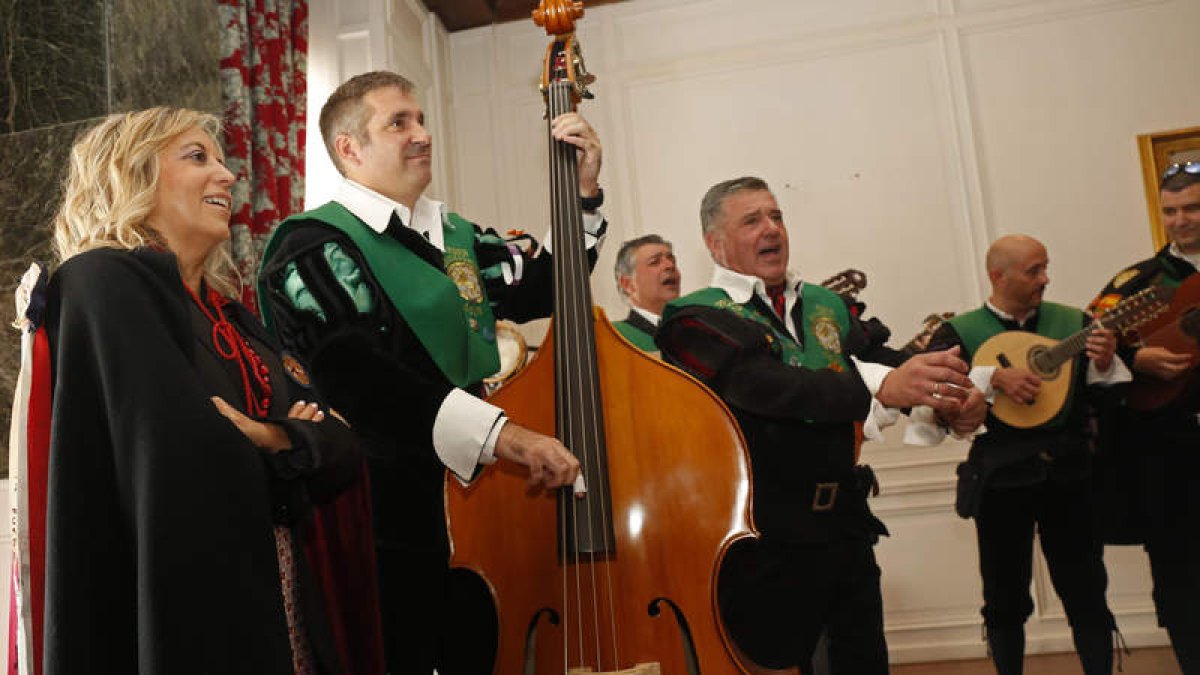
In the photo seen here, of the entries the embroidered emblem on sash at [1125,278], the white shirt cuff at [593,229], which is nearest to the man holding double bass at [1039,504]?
the embroidered emblem on sash at [1125,278]

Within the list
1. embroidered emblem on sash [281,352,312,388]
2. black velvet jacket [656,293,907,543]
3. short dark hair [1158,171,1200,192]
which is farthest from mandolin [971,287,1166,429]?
embroidered emblem on sash [281,352,312,388]

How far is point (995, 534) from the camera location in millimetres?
3357

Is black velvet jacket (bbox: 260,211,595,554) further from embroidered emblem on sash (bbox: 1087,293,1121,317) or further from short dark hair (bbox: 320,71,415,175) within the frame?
embroidered emblem on sash (bbox: 1087,293,1121,317)

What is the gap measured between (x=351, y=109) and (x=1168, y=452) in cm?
260

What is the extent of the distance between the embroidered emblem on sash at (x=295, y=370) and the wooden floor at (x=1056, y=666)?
136 inches

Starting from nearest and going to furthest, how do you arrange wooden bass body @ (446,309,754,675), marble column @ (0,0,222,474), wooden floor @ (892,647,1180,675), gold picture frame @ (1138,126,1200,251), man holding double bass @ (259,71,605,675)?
wooden bass body @ (446,309,754,675)
man holding double bass @ (259,71,605,675)
marble column @ (0,0,222,474)
wooden floor @ (892,647,1180,675)
gold picture frame @ (1138,126,1200,251)

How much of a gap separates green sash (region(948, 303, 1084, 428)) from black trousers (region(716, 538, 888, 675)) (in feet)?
4.87

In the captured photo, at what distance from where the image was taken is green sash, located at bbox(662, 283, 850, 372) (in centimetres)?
240

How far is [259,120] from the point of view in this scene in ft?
12.2

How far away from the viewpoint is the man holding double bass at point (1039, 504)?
10.7 ft

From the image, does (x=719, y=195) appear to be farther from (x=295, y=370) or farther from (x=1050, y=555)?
(x=1050, y=555)

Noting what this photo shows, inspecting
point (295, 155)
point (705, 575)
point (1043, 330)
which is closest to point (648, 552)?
point (705, 575)

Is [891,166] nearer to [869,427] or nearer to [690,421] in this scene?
[869,427]

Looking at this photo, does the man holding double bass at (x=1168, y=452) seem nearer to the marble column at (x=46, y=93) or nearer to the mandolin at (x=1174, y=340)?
the mandolin at (x=1174, y=340)
